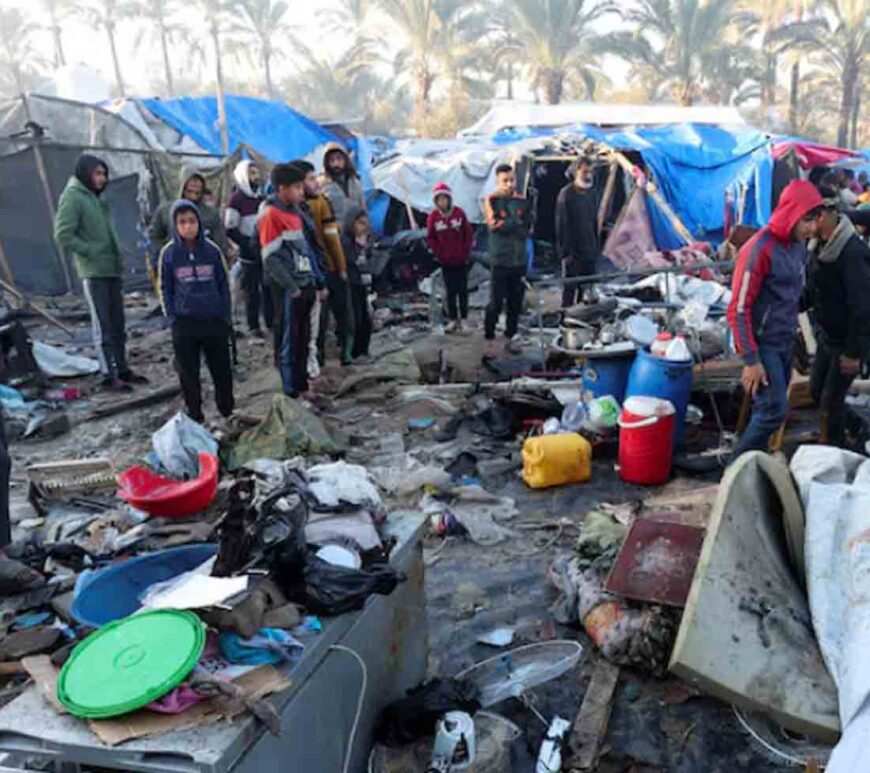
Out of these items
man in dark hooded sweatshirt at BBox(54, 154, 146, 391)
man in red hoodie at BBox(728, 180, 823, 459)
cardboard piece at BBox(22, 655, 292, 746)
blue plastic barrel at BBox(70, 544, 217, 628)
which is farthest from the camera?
man in dark hooded sweatshirt at BBox(54, 154, 146, 391)

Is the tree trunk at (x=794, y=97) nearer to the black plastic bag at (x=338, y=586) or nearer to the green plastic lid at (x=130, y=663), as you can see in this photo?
the black plastic bag at (x=338, y=586)

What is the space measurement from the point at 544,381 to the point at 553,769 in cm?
420

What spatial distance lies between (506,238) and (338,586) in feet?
20.8

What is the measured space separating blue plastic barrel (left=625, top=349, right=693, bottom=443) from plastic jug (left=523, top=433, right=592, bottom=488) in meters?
0.61

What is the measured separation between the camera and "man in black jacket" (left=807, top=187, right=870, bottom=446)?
13.9 feet

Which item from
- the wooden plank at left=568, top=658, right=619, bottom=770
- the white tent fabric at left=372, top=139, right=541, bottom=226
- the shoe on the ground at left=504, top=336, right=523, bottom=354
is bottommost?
the shoe on the ground at left=504, top=336, right=523, bottom=354

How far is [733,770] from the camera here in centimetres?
271

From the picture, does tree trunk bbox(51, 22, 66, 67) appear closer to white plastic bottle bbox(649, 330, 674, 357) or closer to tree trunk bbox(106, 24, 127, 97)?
tree trunk bbox(106, 24, 127, 97)

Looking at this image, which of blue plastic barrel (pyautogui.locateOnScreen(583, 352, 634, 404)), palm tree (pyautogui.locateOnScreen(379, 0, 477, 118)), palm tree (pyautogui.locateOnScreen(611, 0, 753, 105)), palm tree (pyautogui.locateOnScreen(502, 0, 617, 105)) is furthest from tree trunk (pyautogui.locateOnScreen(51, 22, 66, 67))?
blue plastic barrel (pyautogui.locateOnScreen(583, 352, 634, 404))

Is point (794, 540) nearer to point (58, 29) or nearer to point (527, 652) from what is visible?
point (527, 652)

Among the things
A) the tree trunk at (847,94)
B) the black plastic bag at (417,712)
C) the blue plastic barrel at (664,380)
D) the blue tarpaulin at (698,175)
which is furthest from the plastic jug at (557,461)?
the tree trunk at (847,94)

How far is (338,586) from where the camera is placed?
7.70 ft

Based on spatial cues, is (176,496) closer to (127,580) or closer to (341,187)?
(127,580)

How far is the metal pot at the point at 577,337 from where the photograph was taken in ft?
19.8
